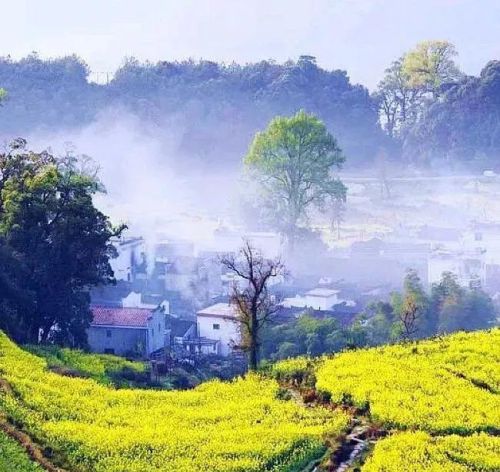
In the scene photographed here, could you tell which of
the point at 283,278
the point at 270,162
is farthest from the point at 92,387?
the point at 270,162

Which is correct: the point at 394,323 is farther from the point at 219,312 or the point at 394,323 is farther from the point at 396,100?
the point at 396,100

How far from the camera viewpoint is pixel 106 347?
40.0 metres

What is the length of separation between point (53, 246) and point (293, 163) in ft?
86.1

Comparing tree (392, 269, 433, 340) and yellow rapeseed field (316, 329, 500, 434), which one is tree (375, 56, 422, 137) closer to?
tree (392, 269, 433, 340)

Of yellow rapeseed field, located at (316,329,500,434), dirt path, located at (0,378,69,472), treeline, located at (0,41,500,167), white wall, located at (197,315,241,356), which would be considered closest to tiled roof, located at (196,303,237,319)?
white wall, located at (197,315,241,356)

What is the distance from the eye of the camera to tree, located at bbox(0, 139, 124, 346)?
3388 cm

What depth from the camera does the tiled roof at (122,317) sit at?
3994 cm

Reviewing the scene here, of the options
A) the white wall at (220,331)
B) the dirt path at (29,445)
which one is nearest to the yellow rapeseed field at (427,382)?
the dirt path at (29,445)

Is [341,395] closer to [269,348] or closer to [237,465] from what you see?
[237,465]

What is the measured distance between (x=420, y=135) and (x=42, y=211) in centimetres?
6169

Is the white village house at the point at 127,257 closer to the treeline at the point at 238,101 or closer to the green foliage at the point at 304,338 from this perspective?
the green foliage at the point at 304,338

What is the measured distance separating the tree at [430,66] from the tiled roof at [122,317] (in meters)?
59.6

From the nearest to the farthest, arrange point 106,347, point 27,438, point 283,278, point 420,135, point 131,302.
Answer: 1. point 27,438
2. point 106,347
3. point 131,302
4. point 283,278
5. point 420,135

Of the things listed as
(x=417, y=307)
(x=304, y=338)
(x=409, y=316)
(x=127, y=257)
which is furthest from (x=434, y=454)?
(x=127, y=257)
